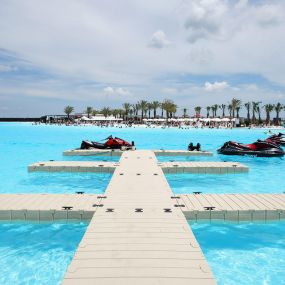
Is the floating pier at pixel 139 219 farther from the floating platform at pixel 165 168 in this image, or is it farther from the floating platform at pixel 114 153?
the floating platform at pixel 114 153

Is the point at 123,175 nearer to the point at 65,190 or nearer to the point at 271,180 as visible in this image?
the point at 65,190

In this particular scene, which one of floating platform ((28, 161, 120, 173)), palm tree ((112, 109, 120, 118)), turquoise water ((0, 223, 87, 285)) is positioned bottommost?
turquoise water ((0, 223, 87, 285))

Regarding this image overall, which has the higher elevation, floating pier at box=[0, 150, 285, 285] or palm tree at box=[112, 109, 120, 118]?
palm tree at box=[112, 109, 120, 118]

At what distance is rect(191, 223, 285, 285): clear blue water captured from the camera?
7109mm

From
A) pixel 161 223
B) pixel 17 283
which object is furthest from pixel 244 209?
pixel 17 283

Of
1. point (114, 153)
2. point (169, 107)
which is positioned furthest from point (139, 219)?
point (169, 107)

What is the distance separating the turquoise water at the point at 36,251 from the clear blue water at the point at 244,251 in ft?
11.5

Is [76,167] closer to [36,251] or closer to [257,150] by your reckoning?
[36,251]

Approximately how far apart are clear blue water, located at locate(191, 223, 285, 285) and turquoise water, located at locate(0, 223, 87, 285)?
11.5ft

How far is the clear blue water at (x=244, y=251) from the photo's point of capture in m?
7.11

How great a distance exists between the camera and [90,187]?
15656 millimetres

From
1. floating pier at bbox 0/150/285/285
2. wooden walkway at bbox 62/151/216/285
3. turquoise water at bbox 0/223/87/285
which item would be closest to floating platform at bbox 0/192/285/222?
floating pier at bbox 0/150/285/285

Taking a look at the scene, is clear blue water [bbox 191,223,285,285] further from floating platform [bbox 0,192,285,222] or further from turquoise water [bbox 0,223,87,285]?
turquoise water [bbox 0,223,87,285]

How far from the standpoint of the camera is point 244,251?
27.3ft
